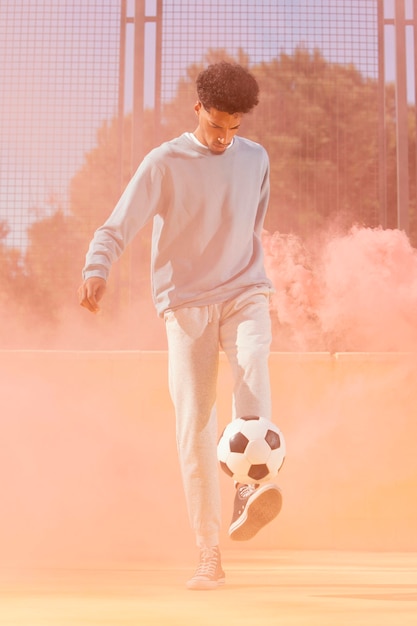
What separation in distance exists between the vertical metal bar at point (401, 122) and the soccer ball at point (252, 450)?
307cm

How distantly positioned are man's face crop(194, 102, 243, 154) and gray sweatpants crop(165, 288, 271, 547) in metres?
0.49

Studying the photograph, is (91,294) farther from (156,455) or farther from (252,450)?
(156,455)

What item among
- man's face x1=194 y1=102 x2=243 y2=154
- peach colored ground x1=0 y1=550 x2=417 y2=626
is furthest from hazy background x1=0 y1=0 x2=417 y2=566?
man's face x1=194 y1=102 x2=243 y2=154

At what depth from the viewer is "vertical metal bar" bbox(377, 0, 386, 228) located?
5.62 metres

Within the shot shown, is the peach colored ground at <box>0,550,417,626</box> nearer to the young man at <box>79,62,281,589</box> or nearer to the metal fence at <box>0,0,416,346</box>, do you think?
the young man at <box>79,62,281,589</box>

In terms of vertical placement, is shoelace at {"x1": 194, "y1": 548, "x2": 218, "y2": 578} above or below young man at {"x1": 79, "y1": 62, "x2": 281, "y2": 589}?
below

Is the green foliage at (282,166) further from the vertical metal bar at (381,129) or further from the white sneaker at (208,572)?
the white sneaker at (208,572)

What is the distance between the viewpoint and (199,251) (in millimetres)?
2928

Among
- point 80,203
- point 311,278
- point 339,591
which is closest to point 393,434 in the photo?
point 311,278

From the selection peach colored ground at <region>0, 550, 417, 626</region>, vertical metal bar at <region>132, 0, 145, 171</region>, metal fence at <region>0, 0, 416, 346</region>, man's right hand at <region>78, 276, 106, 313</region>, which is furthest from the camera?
metal fence at <region>0, 0, 416, 346</region>

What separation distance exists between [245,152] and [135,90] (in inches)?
108

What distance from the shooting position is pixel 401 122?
5586mm

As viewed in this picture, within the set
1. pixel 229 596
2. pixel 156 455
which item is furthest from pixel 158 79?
pixel 229 596

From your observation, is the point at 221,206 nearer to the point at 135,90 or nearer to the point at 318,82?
the point at 135,90
